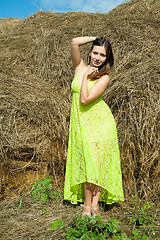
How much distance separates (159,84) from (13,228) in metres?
2.70

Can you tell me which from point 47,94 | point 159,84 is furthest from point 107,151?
point 47,94

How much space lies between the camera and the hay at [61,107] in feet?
11.0

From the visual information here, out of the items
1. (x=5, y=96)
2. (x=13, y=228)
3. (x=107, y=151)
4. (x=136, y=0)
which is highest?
(x=136, y=0)

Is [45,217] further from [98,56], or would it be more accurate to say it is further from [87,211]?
[98,56]

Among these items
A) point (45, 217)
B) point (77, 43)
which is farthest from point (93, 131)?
point (45, 217)

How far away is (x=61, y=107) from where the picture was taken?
3.91 meters

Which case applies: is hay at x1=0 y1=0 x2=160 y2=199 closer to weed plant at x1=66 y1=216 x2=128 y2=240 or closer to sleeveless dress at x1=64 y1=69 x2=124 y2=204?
sleeveless dress at x1=64 y1=69 x2=124 y2=204

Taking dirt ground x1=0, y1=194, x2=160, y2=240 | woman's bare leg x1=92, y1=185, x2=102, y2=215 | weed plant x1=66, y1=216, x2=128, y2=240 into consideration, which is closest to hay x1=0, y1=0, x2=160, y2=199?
dirt ground x1=0, y1=194, x2=160, y2=240

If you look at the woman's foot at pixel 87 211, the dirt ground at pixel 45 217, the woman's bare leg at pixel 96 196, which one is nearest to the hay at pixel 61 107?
the dirt ground at pixel 45 217

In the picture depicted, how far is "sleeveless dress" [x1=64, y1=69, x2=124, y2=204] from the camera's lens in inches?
114

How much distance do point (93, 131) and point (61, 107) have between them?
3.73 feet

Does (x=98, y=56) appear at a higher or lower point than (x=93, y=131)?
higher

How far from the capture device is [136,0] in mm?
6715

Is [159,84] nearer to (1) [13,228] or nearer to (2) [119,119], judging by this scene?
(2) [119,119]
